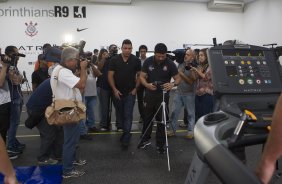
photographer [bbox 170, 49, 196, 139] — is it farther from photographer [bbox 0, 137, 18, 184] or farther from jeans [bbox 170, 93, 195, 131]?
photographer [bbox 0, 137, 18, 184]

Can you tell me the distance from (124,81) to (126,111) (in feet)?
1.54

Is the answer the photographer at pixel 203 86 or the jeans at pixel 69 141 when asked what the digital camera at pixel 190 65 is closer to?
the photographer at pixel 203 86

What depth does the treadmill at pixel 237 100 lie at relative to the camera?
996mm

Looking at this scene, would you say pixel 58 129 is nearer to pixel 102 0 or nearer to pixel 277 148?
pixel 277 148

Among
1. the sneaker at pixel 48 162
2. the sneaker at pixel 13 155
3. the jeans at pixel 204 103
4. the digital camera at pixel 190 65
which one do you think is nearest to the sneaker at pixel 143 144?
the jeans at pixel 204 103

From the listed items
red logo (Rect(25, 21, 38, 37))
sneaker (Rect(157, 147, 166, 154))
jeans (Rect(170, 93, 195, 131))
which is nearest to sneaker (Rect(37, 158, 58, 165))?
sneaker (Rect(157, 147, 166, 154))

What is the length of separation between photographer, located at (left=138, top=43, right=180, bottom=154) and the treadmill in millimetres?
2410

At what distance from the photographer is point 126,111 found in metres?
4.41

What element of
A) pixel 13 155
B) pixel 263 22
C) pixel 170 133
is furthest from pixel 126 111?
pixel 263 22

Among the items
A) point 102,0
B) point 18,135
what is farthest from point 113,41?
point 18,135

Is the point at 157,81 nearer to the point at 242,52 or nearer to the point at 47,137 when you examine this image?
the point at 47,137

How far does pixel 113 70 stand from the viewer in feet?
14.6

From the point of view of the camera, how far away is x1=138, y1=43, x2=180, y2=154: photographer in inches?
163

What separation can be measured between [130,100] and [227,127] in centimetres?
336
